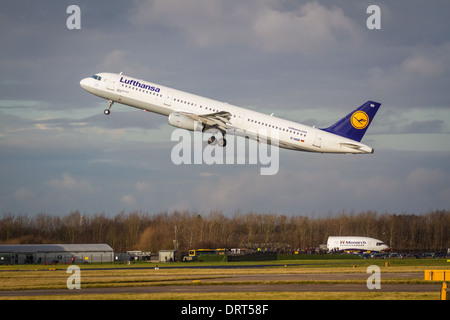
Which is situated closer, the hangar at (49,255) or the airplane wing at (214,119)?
the airplane wing at (214,119)

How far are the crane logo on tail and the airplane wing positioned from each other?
55.7ft

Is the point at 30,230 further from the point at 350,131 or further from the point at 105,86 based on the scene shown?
the point at 350,131

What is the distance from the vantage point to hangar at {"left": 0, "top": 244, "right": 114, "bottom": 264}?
12201 cm

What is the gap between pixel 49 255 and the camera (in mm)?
124188

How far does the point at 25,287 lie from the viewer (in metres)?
54.8

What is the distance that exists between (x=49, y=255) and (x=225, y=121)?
62.5 m

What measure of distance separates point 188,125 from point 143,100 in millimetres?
7218

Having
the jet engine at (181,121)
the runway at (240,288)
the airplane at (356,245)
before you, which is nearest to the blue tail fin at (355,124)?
the jet engine at (181,121)

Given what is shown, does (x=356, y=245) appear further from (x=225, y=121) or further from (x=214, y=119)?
(x=214, y=119)

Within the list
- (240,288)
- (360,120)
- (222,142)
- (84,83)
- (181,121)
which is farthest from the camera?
(84,83)

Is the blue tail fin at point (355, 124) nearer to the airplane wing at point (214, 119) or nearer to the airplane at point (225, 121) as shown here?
the airplane at point (225, 121)

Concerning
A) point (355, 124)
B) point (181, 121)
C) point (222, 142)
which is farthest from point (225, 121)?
point (355, 124)

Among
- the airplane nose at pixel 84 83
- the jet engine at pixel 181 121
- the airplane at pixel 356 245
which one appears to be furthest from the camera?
the airplane at pixel 356 245

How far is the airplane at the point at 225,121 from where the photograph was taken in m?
77.6
